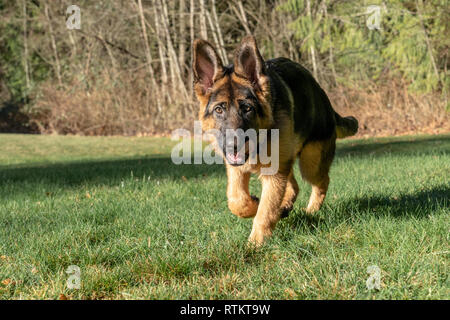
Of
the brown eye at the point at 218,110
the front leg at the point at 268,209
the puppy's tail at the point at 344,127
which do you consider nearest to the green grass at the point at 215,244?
the front leg at the point at 268,209

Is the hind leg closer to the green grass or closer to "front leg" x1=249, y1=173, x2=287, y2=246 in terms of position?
the green grass

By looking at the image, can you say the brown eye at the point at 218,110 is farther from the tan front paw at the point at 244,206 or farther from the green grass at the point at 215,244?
the green grass at the point at 215,244

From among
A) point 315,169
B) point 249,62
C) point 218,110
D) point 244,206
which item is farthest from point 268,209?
point 249,62

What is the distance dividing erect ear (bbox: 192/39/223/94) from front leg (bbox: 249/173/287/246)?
3.33 ft

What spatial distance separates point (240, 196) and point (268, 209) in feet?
1.38

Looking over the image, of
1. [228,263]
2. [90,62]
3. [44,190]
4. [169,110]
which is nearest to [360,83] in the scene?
[169,110]

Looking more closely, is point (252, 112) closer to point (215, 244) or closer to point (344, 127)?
point (215, 244)

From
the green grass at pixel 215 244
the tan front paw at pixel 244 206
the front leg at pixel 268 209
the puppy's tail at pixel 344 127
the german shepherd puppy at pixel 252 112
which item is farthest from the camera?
the puppy's tail at pixel 344 127

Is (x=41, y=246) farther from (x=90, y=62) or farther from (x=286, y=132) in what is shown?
(x=90, y=62)

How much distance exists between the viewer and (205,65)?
418cm

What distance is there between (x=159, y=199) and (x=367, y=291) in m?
3.35

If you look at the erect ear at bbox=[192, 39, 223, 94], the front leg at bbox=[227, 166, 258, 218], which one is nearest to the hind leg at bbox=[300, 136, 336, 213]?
the front leg at bbox=[227, 166, 258, 218]

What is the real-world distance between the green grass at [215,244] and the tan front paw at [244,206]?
131mm

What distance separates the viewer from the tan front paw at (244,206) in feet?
14.0
